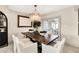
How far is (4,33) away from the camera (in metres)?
1.28

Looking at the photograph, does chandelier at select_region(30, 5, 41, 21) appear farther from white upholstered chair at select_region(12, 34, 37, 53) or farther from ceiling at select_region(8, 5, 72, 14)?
white upholstered chair at select_region(12, 34, 37, 53)

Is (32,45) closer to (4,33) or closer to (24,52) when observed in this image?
(24,52)

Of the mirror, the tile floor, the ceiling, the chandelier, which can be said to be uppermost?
the ceiling

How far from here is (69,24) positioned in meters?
1.27

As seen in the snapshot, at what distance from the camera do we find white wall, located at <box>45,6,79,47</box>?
1.23 metres

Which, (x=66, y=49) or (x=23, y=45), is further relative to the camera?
(x=23, y=45)

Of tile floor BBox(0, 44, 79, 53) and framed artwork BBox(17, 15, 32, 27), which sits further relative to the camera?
framed artwork BBox(17, 15, 32, 27)

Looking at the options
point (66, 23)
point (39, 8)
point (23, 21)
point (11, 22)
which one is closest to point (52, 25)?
point (66, 23)

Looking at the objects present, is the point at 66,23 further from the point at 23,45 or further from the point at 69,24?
the point at 23,45

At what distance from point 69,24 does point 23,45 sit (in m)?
0.78

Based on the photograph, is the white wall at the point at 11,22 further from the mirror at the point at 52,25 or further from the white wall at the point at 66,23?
the mirror at the point at 52,25

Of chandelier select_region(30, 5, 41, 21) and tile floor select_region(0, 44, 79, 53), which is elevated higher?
chandelier select_region(30, 5, 41, 21)

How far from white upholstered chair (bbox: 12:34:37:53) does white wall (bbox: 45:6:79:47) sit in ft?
1.63

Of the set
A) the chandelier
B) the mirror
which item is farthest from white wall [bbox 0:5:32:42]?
the mirror
